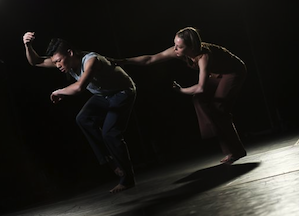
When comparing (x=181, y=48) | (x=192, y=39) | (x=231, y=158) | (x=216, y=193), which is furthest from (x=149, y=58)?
(x=216, y=193)

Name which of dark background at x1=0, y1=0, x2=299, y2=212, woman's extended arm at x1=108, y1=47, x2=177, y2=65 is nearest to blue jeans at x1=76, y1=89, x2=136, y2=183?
woman's extended arm at x1=108, y1=47, x2=177, y2=65

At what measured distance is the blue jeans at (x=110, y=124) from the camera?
334 cm

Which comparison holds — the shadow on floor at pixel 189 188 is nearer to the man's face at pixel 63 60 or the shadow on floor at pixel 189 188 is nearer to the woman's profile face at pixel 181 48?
the woman's profile face at pixel 181 48

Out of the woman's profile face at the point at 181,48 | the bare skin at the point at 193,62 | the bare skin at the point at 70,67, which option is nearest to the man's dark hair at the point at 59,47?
the bare skin at the point at 70,67

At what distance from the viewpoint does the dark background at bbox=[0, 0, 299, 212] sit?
15.9 ft

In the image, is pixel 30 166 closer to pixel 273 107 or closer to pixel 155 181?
pixel 155 181

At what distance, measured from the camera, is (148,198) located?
2.76m

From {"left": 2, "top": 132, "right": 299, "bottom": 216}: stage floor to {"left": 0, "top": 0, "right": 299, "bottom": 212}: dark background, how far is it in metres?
1.17

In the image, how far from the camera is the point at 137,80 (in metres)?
5.02

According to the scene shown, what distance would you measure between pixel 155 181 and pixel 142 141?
5.48 ft

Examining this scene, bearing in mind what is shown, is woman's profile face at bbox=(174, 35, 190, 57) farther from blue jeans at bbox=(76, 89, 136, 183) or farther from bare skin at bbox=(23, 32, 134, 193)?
bare skin at bbox=(23, 32, 134, 193)

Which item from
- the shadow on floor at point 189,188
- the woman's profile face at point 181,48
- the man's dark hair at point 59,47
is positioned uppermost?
the man's dark hair at point 59,47

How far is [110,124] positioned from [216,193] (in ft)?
4.03

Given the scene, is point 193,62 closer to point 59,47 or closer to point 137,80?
point 59,47
